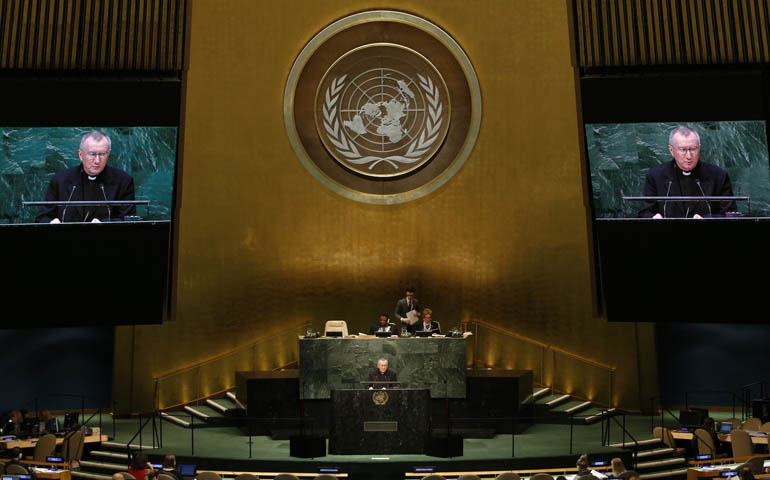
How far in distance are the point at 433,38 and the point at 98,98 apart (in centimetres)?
528

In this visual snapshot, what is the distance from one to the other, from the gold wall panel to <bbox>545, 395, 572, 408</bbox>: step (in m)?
0.36

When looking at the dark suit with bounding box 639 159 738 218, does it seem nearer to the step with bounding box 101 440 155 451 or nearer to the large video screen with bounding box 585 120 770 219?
the large video screen with bounding box 585 120 770 219

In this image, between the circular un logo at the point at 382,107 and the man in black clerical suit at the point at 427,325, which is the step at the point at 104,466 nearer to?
the man in black clerical suit at the point at 427,325

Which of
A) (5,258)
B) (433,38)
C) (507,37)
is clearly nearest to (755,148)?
(507,37)

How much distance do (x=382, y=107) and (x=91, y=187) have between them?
15.5 feet

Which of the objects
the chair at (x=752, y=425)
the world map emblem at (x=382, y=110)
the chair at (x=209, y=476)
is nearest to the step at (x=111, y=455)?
the chair at (x=209, y=476)

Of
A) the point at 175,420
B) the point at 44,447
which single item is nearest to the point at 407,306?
the point at 175,420

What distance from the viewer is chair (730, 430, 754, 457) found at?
1029 centimetres

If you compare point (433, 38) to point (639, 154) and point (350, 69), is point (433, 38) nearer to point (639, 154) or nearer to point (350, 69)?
point (350, 69)

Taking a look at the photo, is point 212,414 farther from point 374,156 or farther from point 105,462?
point 374,156

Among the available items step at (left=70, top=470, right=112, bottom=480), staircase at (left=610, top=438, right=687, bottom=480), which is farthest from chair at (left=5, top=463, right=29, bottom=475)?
staircase at (left=610, top=438, right=687, bottom=480)

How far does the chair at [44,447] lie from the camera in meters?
10.3

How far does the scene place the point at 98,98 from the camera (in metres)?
12.1

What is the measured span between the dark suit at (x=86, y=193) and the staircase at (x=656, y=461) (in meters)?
7.40
